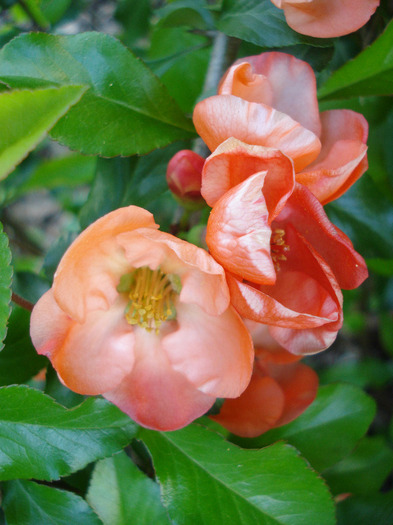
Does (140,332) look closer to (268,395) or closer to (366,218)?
(268,395)

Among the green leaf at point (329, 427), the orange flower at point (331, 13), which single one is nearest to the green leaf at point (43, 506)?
the green leaf at point (329, 427)

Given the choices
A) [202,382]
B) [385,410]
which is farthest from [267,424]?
[385,410]

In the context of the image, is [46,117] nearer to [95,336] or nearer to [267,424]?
[95,336]

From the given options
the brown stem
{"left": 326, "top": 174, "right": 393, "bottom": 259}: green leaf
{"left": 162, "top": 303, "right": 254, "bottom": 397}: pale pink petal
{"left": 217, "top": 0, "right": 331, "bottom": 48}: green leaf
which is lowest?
{"left": 326, "top": 174, "right": 393, "bottom": 259}: green leaf

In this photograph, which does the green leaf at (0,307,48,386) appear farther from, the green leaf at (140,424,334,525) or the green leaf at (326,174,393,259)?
the green leaf at (326,174,393,259)

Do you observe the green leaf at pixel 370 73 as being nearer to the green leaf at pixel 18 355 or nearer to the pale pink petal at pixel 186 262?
the pale pink petal at pixel 186 262

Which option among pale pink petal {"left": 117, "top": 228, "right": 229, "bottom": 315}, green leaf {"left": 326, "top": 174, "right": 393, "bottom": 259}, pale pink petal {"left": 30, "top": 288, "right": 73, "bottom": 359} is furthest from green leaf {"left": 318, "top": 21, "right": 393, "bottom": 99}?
pale pink petal {"left": 30, "top": 288, "right": 73, "bottom": 359}
